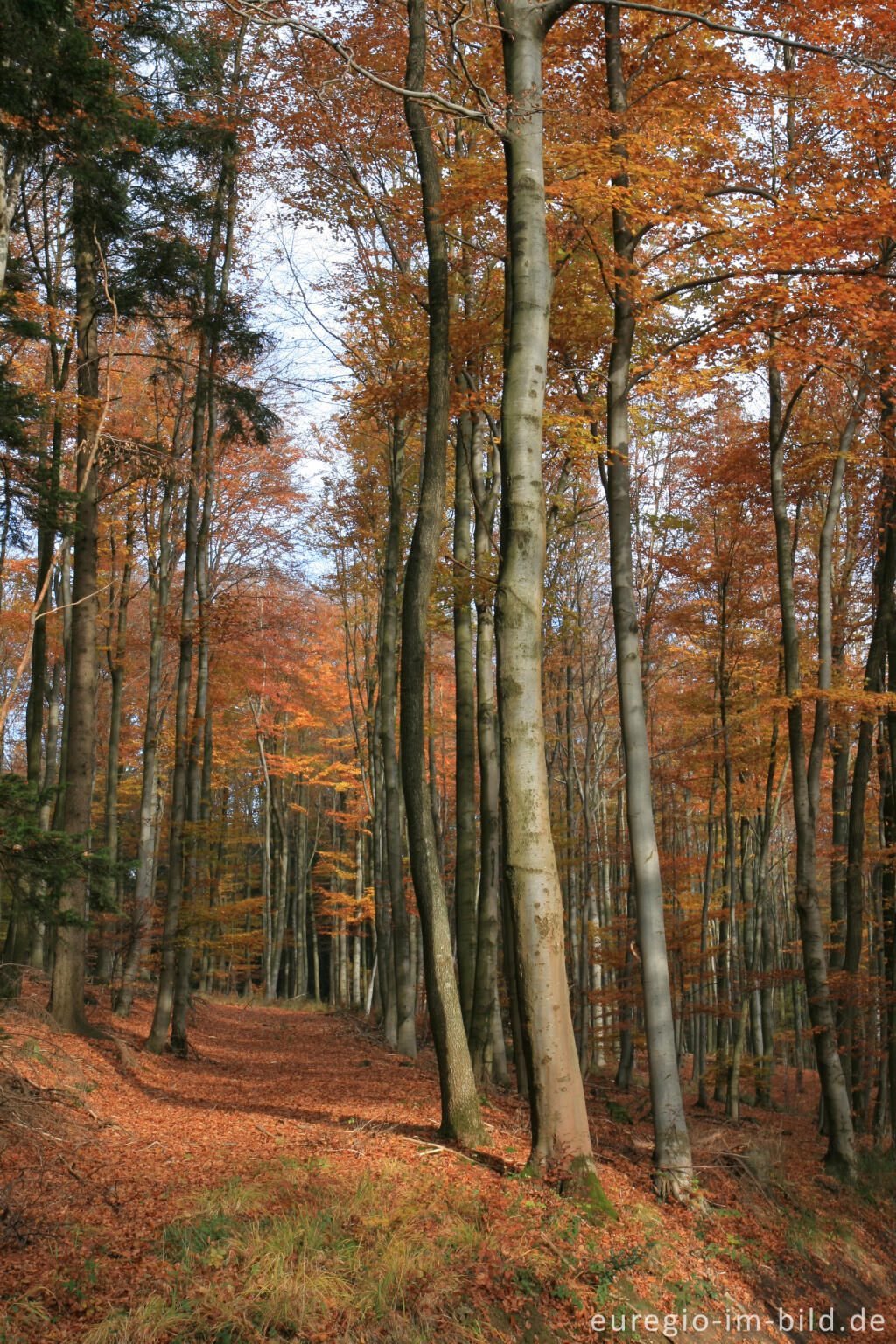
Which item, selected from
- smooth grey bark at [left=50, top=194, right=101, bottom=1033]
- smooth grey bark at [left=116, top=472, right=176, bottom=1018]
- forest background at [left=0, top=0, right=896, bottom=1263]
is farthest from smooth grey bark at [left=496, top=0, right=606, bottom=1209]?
smooth grey bark at [left=116, top=472, right=176, bottom=1018]

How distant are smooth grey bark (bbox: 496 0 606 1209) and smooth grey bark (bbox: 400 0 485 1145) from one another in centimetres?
70

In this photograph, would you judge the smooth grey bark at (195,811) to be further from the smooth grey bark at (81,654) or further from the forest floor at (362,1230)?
the forest floor at (362,1230)

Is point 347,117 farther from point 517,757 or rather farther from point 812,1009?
point 812,1009

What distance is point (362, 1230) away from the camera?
4.38 metres

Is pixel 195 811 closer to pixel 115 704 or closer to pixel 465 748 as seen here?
pixel 465 748

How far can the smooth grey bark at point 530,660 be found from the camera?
5.16 m

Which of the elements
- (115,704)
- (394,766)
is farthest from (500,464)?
(115,704)

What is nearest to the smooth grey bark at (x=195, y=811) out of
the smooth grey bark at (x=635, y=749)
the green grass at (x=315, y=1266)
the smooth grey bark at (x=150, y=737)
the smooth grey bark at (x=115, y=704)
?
the smooth grey bark at (x=150, y=737)

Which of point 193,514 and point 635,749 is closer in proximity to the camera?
point 635,749

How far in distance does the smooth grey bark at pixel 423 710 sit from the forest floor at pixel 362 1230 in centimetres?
50

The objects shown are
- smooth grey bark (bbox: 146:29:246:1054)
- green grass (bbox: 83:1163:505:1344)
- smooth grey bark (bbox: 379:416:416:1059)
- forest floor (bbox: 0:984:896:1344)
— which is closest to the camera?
green grass (bbox: 83:1163:505:1344)

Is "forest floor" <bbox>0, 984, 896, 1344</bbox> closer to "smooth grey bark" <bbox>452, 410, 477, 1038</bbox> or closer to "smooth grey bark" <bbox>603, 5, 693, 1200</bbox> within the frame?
"smooth grey bark" <bbox>603, 5, 693, 1200</bbox>

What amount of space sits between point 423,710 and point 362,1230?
3.17m

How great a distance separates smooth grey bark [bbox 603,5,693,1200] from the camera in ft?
21.0
